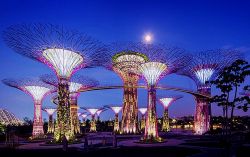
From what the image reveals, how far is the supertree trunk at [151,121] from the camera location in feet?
93.0

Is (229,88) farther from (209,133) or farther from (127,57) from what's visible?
(127,57)

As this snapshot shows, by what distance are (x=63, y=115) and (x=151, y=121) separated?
27.7 ft

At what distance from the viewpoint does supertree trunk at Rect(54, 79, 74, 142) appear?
2767cm

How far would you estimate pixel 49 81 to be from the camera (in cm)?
4009

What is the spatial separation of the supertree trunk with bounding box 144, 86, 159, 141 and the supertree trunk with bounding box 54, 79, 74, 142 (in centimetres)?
742

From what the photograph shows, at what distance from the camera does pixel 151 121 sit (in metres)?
28.7

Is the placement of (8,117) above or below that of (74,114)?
below

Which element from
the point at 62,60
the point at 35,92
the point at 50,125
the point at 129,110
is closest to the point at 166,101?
the point at 129,110

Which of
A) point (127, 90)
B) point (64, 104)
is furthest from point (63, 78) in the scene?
point (127, 90)

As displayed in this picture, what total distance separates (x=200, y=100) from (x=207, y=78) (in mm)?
3301

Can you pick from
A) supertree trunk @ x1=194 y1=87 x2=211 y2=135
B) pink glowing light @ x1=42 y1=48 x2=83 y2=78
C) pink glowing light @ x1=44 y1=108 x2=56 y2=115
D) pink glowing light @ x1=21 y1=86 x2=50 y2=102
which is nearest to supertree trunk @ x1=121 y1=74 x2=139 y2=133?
supertree trunk @ x1=194 y1=87 x2=211 y2=135

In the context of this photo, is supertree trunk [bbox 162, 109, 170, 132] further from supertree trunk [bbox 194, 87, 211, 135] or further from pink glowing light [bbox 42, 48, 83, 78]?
pink glowing light [bbox 42, 48, 83, 78]

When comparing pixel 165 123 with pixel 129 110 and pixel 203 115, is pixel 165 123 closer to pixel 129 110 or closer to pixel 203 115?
pixel 129 110

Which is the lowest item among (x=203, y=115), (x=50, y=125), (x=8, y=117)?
(x=8, y=117)
